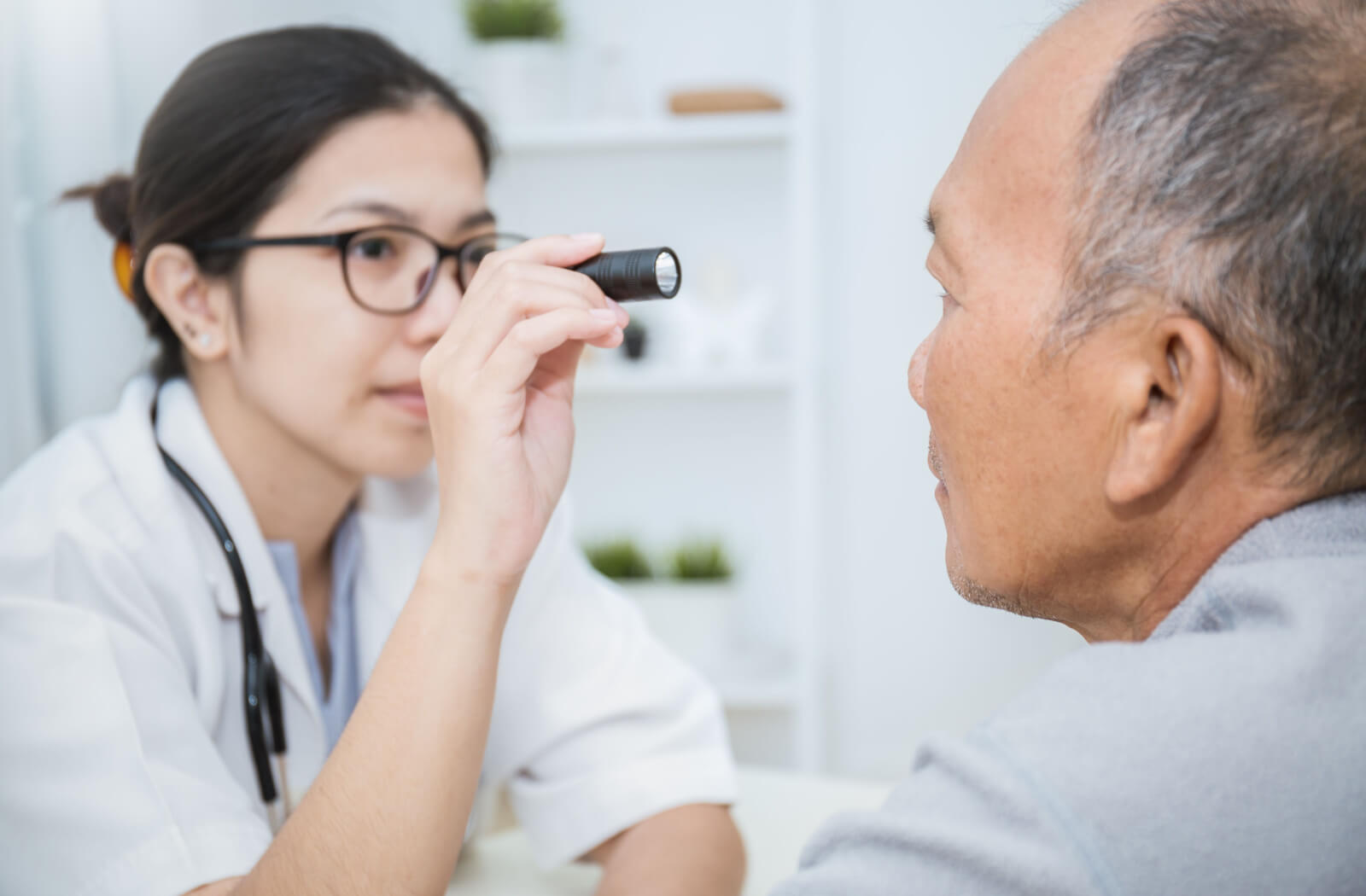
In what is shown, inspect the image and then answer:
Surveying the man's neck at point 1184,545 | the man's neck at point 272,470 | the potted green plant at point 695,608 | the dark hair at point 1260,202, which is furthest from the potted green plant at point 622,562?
the dark hair at point 1260,202

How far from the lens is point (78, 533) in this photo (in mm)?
924

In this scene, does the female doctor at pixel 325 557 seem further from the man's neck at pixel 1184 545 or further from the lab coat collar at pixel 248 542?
the man's neck at pixel 1184 545

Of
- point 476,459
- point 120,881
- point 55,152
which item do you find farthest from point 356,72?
point 120,881

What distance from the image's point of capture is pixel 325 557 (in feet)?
4.30

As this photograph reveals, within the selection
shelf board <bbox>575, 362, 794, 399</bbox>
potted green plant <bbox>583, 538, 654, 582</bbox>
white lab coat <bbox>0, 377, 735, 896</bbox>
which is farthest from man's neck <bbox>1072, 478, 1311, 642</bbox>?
potted green plant <bbox>583, 538, 654, 582</bbox>

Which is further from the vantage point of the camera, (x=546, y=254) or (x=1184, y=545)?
(x=546, y=254)

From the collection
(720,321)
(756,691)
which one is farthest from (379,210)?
(756,691)

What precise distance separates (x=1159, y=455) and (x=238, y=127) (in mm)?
920

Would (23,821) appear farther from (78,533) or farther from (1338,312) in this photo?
(1338,312)

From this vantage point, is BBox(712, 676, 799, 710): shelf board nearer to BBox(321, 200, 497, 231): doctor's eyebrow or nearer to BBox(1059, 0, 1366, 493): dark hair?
BBox(321, 200, 497, 231): doctor's eyebrow

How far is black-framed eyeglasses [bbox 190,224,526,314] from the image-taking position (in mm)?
1079

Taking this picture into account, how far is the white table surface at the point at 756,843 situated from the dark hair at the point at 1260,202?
22.9 inches

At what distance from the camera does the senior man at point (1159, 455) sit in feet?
1.58

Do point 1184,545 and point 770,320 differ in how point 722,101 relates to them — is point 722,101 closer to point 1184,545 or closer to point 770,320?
point 770,320
